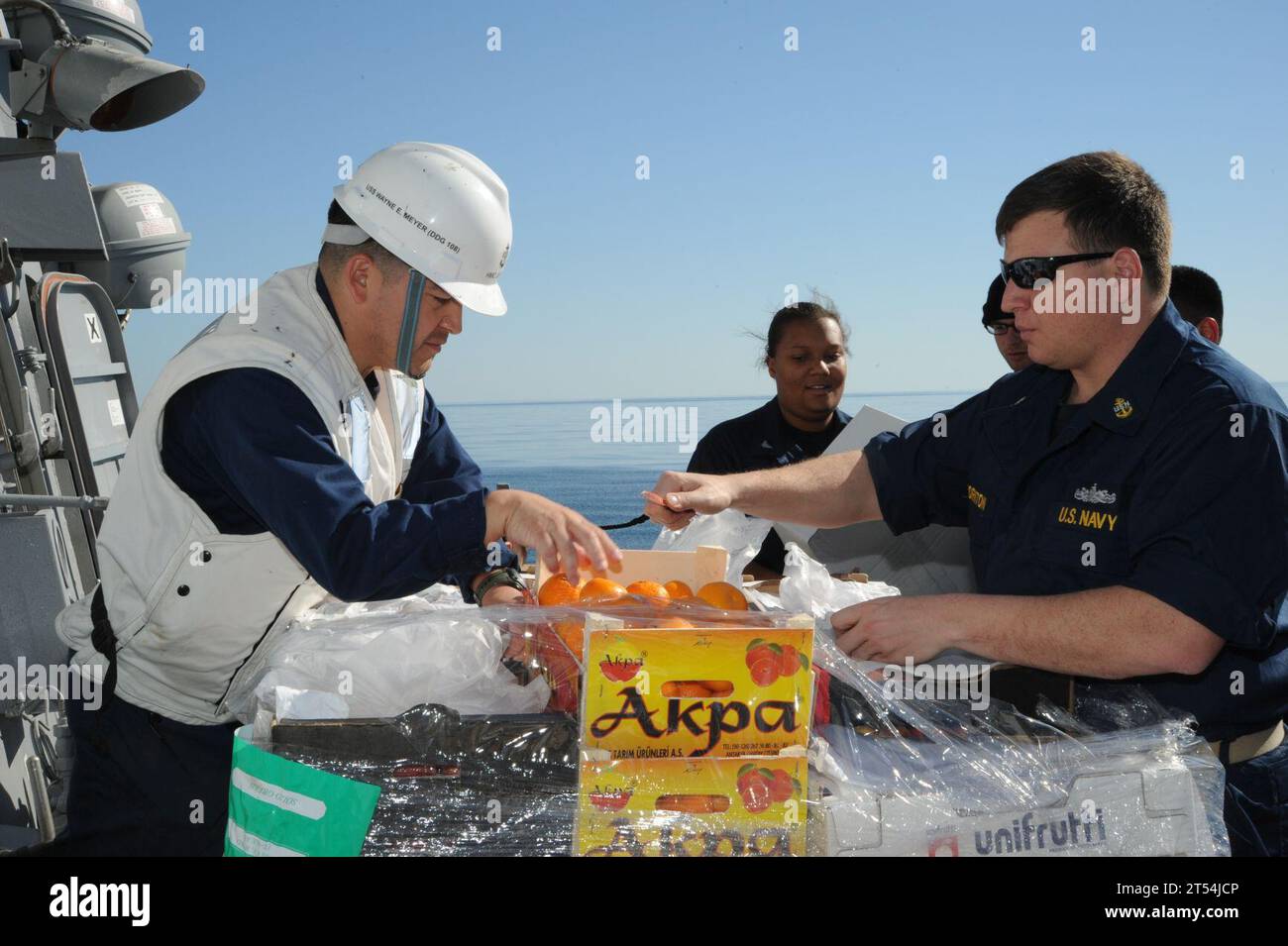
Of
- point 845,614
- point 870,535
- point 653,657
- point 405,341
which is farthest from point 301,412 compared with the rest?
point 870,535

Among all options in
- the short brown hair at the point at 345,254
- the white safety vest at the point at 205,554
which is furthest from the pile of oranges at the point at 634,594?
the short brown hair at the point at 345,254

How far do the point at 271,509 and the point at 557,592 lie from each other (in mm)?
636

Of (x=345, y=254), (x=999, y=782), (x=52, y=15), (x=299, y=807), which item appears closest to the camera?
(x=299, y=807)

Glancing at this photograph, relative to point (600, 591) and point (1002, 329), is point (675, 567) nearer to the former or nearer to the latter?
point (600, 591)

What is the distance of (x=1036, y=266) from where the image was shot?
98.0 inches

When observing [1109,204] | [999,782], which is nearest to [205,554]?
[999,782]

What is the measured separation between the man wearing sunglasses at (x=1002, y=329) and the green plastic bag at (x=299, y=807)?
3.01 metres

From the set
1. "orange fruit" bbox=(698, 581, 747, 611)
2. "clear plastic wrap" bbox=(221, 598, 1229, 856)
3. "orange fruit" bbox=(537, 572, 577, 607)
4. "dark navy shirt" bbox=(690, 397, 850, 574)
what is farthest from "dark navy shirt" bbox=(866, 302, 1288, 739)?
"dark navy shirt" bbox=(690, 397, 850, 574)

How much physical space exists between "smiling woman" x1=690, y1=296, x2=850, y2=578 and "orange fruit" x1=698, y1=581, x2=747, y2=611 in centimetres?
251

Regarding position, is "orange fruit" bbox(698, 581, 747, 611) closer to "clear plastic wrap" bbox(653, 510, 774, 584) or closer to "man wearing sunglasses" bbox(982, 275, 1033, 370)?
"clear plastic wrap" bbox(653, 510, 774, 584)

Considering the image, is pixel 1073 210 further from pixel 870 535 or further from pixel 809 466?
pixel 870 535

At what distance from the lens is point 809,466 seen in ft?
10.4

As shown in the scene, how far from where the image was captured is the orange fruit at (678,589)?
256cm

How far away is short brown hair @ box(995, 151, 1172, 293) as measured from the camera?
2449mm
